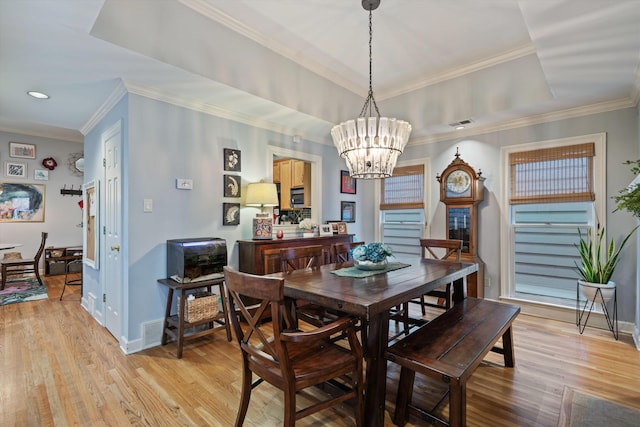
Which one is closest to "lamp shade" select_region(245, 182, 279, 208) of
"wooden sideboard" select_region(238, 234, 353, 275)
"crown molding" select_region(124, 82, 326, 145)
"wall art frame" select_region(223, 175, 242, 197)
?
"wall art frame" select_region(223, 175, 242, 197)

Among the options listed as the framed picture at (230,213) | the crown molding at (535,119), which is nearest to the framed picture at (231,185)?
the framed picture at (230,213)

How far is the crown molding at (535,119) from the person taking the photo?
133 inches

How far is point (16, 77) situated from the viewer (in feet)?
9.08

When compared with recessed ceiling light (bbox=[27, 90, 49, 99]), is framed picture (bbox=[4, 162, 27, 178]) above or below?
below

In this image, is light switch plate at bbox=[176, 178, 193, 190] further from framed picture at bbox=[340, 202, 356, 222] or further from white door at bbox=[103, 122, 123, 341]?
→ framed picture at bbox=[340, 202, 356, 222]

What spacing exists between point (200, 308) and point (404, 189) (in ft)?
12.0

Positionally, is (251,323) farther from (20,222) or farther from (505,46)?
(20,222)

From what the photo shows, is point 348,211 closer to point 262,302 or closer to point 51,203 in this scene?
point 262,302

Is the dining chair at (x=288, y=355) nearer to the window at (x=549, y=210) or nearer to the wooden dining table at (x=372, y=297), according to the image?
the wooden dining table at (x=372, y=297)

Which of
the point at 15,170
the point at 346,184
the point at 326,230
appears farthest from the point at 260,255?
the point at 15,170

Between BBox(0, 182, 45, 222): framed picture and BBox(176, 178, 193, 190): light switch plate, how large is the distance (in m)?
5.36

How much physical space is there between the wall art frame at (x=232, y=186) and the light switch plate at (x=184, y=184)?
16.4 inches

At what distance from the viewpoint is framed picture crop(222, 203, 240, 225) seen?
3.55 meters

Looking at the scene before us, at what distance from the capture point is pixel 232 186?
11.9 feet
